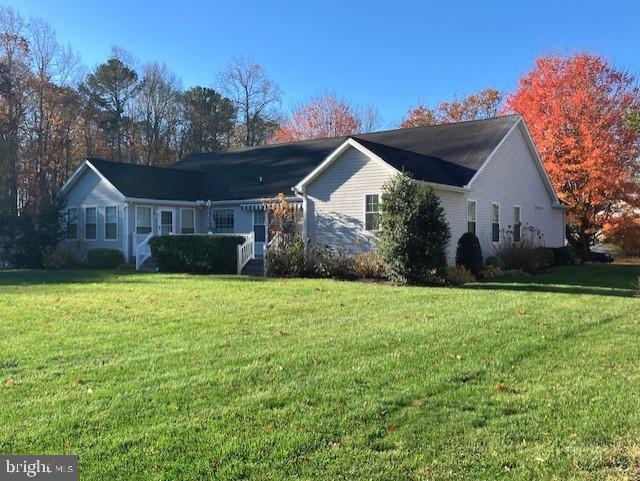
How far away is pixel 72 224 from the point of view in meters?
25.6

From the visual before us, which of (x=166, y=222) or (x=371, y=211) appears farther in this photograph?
(x=166, y=222)

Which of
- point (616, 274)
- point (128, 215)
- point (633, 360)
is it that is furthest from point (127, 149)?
point (633, 360)

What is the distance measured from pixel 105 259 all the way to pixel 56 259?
215 centimetres

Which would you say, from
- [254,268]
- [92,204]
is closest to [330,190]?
[254,268]

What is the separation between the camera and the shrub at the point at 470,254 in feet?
60.2

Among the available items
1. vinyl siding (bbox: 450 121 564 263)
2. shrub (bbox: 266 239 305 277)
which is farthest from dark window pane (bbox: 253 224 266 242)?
vinyl siding (bbox: 450 121 564 263)

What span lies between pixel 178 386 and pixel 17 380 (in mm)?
1680

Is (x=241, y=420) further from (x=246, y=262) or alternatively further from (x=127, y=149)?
(x=127, y=149)

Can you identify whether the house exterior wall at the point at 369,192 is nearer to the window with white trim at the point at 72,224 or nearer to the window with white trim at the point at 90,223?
the window with white trim at the point at 90,223

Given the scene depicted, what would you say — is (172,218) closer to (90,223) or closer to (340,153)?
(90,223)

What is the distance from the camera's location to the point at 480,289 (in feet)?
46.9

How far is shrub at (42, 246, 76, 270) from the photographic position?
23109 mm

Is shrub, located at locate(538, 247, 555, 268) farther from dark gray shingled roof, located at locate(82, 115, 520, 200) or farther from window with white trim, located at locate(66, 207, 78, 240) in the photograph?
window with white trim, located at locate(66, 207, 78, 240)

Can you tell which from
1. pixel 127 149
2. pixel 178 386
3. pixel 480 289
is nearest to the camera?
pixel 178 386
